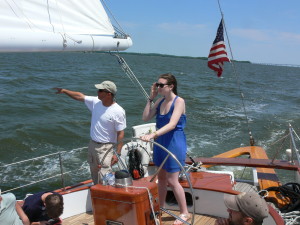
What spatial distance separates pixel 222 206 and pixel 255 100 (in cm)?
2208

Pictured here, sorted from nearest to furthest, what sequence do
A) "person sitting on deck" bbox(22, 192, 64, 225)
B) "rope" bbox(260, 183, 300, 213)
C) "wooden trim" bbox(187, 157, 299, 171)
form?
"person sitting on deck" bbox(22, 192, 64, 225) → "rope" bbox(260, 183, 300, 213) → "wooden trim" bbox(187, 157, 299, 171)

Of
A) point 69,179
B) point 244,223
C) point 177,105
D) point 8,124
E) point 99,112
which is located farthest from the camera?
point 8,124

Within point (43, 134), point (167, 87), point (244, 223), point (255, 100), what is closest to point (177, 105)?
point (167, 87)

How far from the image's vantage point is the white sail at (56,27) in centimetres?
320

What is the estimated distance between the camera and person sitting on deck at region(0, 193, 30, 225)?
3.02 m

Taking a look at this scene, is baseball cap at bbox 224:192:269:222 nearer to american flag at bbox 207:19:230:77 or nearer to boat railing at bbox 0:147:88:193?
american flag at bbox 207:19:230:77

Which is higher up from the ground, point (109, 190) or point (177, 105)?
point (177, 105)

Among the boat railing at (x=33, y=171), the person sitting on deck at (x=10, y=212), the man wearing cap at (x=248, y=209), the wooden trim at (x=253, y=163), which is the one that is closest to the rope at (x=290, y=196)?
the wooden trim at (x=253, y=163)

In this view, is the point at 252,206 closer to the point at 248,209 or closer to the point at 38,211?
the point at 248,209

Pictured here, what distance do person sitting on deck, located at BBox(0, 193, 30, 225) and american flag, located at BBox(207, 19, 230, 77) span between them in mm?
4413

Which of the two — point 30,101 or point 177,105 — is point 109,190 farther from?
point 30,101

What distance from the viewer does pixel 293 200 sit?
4844 mm

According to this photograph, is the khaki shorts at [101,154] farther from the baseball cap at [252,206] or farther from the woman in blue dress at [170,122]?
the baseball cap at [252,206]

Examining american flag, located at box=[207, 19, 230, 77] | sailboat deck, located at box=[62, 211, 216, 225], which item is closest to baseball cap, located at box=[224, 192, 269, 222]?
sailboat deck, located at box=[62, 211, 216, 225]
